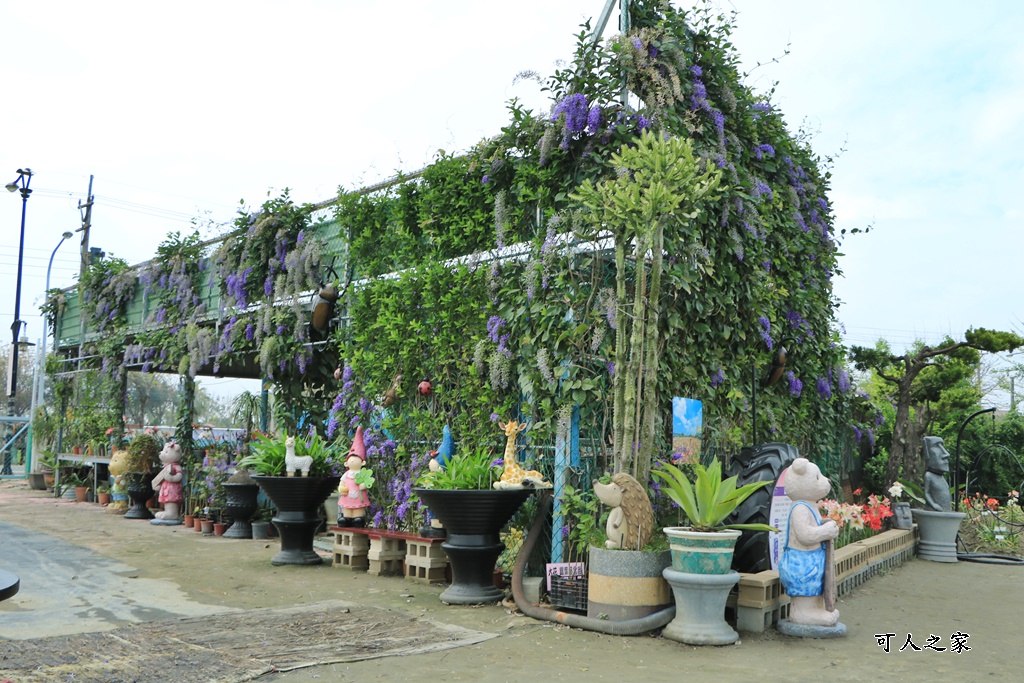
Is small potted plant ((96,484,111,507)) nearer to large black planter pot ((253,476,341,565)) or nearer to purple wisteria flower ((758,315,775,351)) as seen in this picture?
large black planter pot ((253,476,341,565))

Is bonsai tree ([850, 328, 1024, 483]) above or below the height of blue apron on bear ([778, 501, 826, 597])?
above

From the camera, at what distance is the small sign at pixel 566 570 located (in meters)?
6.16

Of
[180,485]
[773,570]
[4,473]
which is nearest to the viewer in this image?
[773,570]

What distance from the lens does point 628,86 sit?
22.9 feet

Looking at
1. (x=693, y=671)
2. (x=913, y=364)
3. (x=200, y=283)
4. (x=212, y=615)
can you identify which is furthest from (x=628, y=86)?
(x=200, y=283)

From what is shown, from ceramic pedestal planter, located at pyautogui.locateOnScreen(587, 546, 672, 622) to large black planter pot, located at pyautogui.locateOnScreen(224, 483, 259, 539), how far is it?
19.3 ft

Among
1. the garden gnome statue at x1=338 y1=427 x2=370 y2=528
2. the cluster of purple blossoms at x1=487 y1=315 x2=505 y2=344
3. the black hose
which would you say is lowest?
the black hose

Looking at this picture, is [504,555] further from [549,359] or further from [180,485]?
[180,485]

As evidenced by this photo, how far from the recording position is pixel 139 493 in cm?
1238

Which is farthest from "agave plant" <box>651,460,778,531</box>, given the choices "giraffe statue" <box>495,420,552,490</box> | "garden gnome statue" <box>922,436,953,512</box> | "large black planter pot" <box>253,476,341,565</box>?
"garden gnome statue" <box>922,436,953,512</box>

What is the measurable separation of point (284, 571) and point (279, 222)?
4.78 m

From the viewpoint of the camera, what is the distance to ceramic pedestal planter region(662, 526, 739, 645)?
203 inches

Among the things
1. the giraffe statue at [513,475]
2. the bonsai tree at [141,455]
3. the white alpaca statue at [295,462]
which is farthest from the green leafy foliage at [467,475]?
the bonsai tree at [141,455]

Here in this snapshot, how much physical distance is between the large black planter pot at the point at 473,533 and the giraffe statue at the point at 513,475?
80 mm
